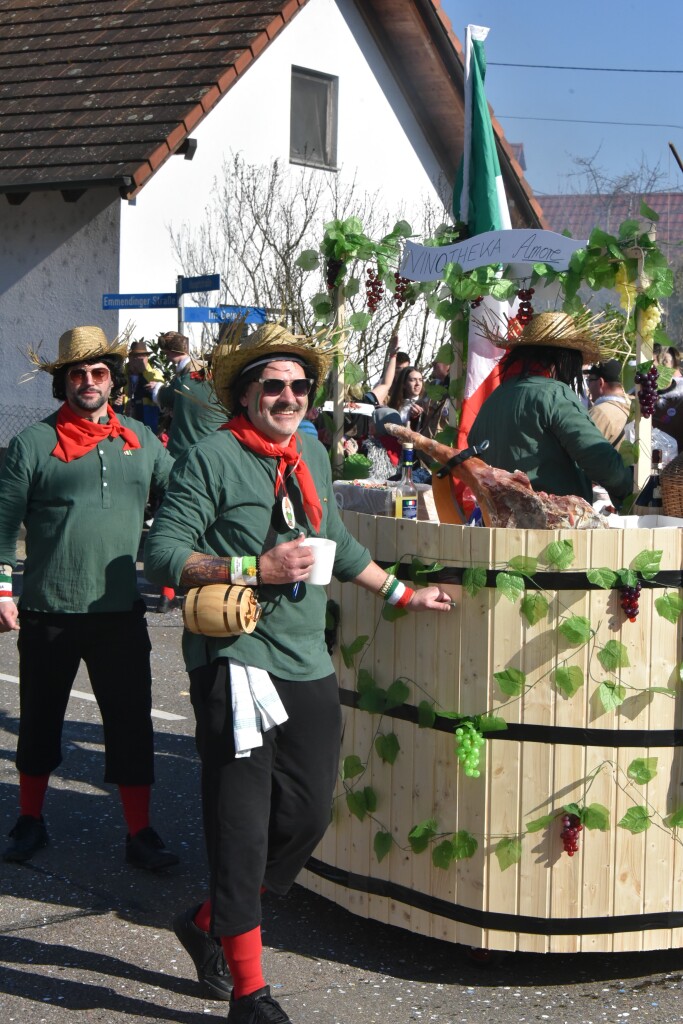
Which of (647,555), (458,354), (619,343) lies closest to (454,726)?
(647,555)

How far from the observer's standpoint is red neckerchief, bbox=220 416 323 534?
389 cm

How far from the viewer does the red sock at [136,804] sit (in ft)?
17.2

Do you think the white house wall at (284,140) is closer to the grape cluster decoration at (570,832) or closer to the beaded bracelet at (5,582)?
the beaded bracelet at (5,582)

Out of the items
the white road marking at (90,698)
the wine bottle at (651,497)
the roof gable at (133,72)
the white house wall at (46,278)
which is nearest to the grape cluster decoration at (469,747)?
the wine bottle at (651,497)

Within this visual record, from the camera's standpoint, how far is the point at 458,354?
620 cm

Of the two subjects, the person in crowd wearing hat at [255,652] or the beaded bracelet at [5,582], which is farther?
the beaded bracelet at [5,582]

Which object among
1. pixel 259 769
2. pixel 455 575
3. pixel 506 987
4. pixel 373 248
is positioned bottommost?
pixel 506 987

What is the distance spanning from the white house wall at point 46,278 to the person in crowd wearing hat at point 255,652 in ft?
41.1

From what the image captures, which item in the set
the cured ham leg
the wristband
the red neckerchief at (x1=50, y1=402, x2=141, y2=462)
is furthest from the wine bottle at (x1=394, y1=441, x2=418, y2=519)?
the red neckerchief at (x1=50, y1=402, x2=141, y2=462)

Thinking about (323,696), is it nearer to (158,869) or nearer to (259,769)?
(259,769)

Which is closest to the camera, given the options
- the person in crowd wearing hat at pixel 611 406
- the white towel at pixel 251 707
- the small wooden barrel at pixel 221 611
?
the small wooden barrel at pixel 221 611

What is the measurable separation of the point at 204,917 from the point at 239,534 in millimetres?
1143

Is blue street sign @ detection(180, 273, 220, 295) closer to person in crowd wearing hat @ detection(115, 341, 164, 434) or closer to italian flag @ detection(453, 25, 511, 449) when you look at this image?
person in crowd wearing hat @ detection(115, 341, 164, 434)

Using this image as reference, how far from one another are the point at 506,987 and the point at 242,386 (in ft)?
6.52
